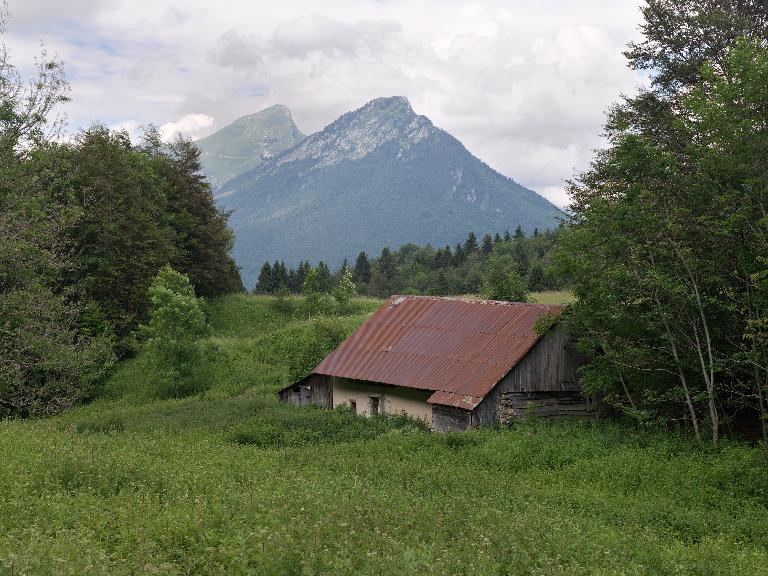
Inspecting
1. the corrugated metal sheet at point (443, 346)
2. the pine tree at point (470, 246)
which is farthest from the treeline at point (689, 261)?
the pine tree at point (470, 246)

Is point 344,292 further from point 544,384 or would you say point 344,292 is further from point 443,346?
point 544,384

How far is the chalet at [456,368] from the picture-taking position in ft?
86.2

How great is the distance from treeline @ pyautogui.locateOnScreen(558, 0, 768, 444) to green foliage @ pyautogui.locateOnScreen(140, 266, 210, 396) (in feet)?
71.5

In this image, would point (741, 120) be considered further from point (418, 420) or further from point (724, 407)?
point (418, 420)

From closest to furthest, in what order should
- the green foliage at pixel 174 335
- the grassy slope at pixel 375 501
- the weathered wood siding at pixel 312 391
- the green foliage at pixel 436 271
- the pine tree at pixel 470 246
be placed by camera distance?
the grassy slope at pixel 375 501, the weathered wood siding at pixel 312 391, the green foliage at pixel 174 335, the green foliage at pixel 436 271, the pine tree at pixel 470 246

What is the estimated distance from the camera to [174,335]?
37.8m

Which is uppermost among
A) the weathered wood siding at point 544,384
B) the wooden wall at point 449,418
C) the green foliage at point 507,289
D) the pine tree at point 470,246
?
the pine tree at point 470,246

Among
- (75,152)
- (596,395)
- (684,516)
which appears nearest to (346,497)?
(684,516)

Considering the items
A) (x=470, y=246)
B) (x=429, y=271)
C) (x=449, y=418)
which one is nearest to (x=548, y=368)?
(x=449, y=418)

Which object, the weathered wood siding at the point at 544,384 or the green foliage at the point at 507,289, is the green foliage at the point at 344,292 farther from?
the weathered wood siding at the point at 544,384

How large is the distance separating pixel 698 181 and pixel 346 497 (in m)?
15.2

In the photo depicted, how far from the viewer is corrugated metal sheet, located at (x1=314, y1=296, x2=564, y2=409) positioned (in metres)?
26.6

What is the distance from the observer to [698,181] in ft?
68.6

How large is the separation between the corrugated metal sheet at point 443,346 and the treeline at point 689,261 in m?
3.64
